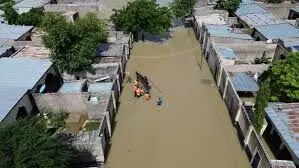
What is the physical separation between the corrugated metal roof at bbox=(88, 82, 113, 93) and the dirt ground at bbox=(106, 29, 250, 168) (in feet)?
5.71

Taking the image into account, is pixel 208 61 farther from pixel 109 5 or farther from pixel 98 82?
pixel 109 5

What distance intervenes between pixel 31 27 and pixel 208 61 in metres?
18.3

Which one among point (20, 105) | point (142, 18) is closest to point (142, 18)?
point (142, 18)

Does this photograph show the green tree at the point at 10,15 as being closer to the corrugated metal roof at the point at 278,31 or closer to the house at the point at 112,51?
the house at the point at 112,51

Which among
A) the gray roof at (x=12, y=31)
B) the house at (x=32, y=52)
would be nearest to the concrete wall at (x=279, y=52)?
the house at (x=32, y=52)

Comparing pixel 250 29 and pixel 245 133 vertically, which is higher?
pixel 250 29

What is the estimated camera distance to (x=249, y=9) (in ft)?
108

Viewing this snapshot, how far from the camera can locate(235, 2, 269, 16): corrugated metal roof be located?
32.0 metres

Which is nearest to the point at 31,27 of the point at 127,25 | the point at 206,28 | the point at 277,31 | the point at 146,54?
the point at 127,25

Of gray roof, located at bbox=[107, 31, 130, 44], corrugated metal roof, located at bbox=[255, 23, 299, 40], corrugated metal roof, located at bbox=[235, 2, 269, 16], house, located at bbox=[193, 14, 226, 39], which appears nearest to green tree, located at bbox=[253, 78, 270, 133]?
corrugated metal roof, located at bbox=[255, 23, 299, 40]

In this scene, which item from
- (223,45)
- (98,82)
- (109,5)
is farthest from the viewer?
(109,5)

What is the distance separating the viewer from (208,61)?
26.1 metres

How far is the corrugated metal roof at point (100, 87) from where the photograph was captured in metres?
19.8

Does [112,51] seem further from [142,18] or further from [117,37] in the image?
[142,18]
